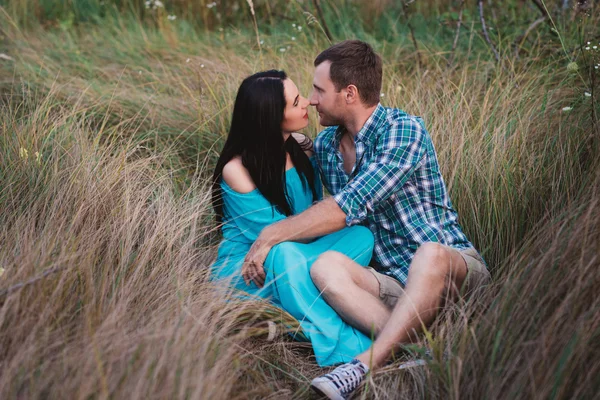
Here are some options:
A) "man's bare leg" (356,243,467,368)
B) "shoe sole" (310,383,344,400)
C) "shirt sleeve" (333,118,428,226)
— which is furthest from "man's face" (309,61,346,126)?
"shoe sole" (310,383,344,400)

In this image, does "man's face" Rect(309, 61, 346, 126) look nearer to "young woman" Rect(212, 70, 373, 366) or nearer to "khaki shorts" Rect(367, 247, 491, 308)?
"young woman" Rect(212, 70, 373, 366)

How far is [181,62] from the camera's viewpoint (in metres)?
5.82

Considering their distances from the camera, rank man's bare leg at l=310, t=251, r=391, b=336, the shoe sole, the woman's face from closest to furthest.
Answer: the shoe sole
man's bare leg at l=310, t=251, r=391, b=336
the woman's face

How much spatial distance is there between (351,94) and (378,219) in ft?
2.22

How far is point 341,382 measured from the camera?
8.77ft

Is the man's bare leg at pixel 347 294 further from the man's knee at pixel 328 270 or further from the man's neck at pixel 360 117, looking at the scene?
the man's neck at pixel 360 117

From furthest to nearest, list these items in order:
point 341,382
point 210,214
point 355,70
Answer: point 210,214, point 355,70, point 341,382

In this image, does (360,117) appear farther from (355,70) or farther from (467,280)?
(467,280)

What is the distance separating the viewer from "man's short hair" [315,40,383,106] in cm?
359

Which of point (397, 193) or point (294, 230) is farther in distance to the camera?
point (397, 193)

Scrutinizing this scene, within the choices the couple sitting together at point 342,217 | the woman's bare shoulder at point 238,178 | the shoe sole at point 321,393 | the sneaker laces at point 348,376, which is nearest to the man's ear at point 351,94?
the couple sitting together at point 342,217

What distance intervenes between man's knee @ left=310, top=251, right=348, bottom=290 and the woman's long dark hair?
1.74ft

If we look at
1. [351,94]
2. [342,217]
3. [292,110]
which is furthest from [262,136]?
[342,217]

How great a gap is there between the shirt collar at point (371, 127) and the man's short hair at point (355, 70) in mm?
79
